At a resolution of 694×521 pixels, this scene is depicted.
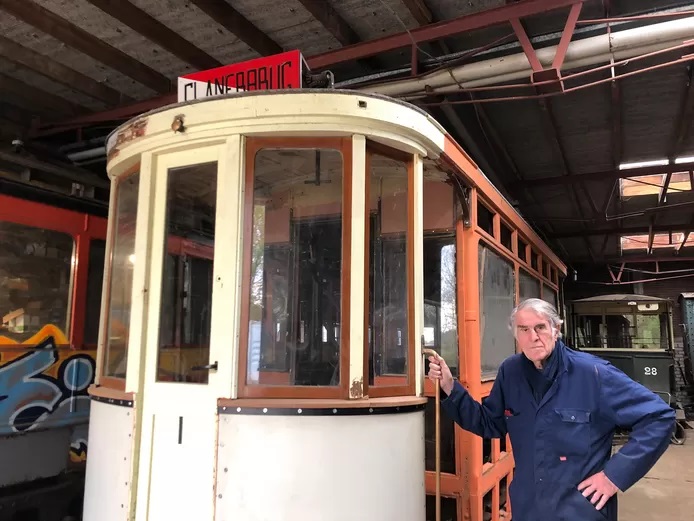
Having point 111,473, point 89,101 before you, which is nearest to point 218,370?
point 111,473

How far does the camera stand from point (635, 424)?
6.00 ft

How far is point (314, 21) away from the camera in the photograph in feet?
12.4

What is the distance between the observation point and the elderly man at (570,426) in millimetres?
1787

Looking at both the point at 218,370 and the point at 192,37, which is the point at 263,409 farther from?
the point at 192,37

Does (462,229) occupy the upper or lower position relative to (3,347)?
upper

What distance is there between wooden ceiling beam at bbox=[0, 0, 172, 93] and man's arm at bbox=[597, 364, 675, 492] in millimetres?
4004

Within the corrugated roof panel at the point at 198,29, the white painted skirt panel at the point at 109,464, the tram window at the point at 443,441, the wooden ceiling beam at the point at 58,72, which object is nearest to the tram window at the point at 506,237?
the tram window at the point at 443,441

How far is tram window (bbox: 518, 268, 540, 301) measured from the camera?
14.4ft

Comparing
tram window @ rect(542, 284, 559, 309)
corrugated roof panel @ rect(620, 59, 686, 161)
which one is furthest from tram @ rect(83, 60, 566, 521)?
tram window @ rect(542, 284, 559, 309)

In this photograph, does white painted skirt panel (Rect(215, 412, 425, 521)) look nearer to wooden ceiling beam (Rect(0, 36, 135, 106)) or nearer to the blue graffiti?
the blue graffiti

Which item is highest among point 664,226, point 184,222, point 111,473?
point 664,226

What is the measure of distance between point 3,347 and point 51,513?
3.61 feet

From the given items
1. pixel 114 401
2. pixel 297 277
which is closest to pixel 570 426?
pixel 297 277

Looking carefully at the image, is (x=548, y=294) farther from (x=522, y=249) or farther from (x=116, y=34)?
(x=116, y=34)
